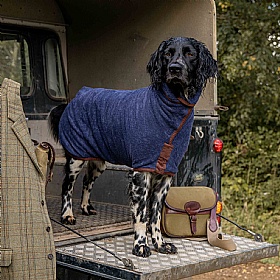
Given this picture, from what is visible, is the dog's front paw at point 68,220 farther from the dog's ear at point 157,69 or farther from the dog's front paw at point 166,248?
the dog's ear at point 157,69

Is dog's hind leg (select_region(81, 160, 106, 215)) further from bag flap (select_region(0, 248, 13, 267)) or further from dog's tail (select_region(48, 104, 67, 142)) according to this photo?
bag flap (select_region(0, 248, 13, 267))

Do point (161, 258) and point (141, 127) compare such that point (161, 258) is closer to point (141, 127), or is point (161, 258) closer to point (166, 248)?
point (166, 248)

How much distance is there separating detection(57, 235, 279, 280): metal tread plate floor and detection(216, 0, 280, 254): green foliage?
11.9 ft

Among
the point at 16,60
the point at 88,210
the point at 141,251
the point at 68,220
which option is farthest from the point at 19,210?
the point at 16,60

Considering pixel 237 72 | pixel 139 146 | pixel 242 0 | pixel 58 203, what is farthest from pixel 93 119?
pixel 242 0

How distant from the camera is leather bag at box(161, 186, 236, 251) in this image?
13.7ft

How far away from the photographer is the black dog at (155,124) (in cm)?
375

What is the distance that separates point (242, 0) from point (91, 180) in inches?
162

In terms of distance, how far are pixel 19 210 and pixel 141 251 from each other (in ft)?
3.54

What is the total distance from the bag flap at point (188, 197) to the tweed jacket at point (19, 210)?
1424mm

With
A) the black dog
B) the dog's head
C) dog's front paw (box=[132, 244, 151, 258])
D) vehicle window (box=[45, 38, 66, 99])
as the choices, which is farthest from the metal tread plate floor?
vehicle window (box=[45, 38, 66, 99])

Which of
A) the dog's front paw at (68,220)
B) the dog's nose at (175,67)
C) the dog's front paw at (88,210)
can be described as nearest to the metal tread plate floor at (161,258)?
the dog's front paw at (68,220)

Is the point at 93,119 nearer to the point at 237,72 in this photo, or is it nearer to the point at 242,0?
the point at 237,72

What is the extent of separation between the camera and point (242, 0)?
314 inches
